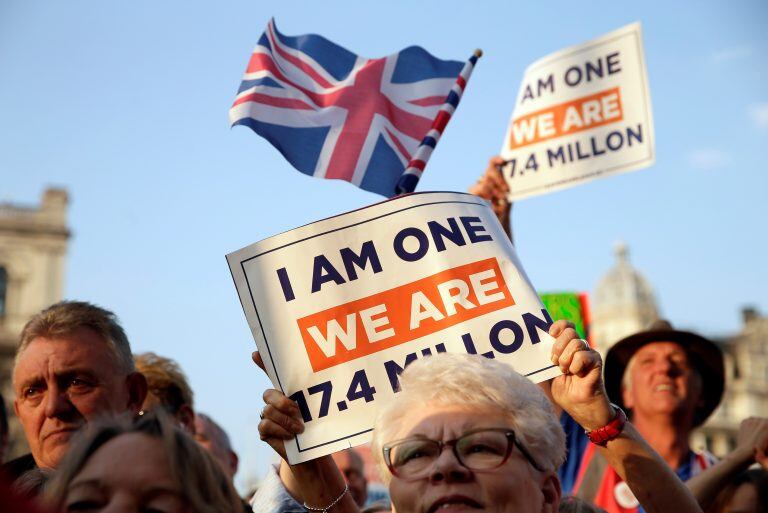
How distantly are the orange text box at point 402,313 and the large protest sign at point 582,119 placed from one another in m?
2.44

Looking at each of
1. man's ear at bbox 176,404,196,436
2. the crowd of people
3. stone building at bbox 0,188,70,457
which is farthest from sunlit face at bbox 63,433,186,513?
stone building at bbox 0,188,70,457

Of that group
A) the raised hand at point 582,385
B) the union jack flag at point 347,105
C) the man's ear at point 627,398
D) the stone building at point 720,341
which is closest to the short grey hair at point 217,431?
the union jack flag at point 347,105

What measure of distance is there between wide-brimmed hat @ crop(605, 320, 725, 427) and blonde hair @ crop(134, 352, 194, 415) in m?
1.79

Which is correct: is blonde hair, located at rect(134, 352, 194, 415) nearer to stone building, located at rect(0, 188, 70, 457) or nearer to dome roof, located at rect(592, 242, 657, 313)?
stone building, located at rect(0, 188, 70, 457)

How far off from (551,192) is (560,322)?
2701mm

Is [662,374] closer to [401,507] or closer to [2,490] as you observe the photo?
[401,507]

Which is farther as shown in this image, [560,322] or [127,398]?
[127,398]

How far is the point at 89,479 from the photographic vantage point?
2391 mm

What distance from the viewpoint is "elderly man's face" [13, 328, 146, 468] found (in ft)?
12.0

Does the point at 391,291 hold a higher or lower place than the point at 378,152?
lower

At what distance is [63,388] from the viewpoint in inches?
146

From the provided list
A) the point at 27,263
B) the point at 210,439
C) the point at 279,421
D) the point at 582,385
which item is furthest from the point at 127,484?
the point at 27,263

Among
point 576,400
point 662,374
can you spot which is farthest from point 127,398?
point 662,374

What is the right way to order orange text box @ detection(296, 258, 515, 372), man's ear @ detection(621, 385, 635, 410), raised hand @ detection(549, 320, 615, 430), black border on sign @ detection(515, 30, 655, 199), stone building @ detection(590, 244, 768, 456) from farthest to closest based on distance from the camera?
stone building @ detection(590, 244, 768, 456) → black border on sign @ detection(515, 30, 655, 199) → man's ear @ detection(621, 385, 635, 410) → orange text box @ detection(296, 258, 515, 372) → raised hand @ detection(549, 320, 615, 430)
